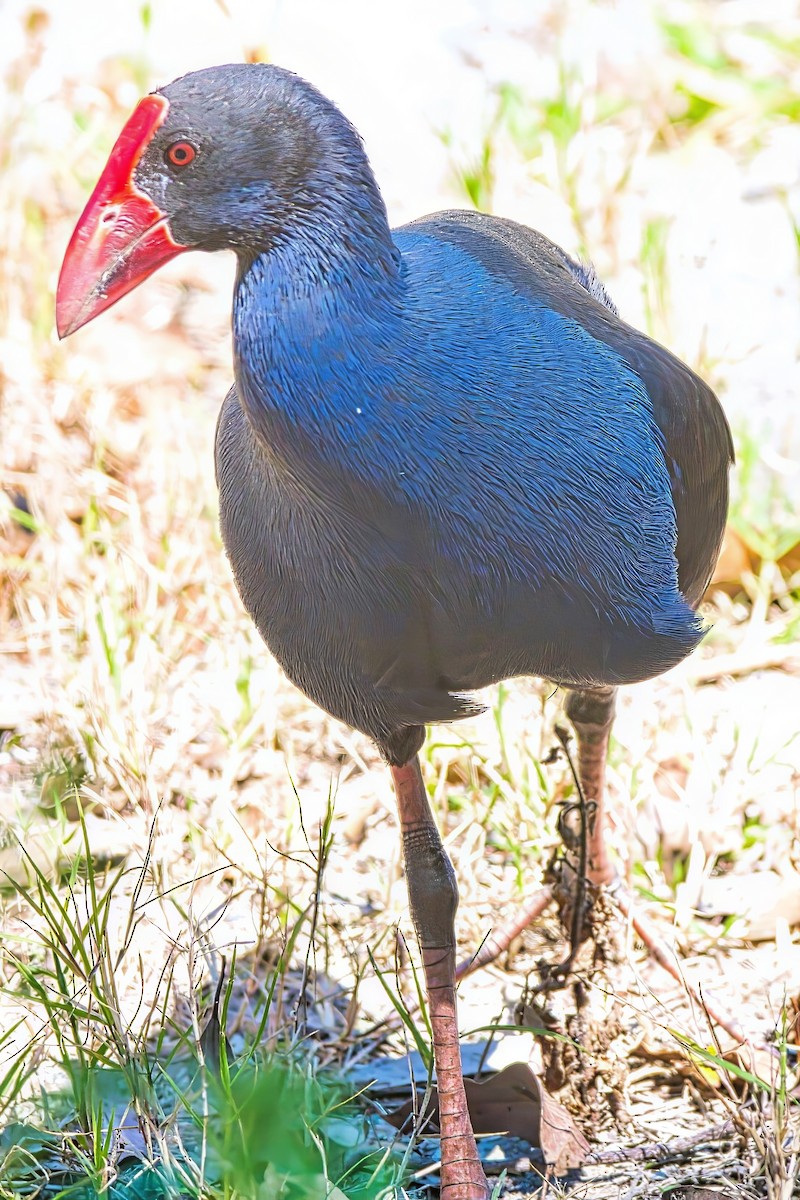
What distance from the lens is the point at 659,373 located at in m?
2.14

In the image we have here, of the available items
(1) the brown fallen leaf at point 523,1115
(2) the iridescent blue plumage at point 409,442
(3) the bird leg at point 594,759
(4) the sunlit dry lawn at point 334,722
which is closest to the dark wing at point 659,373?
(2) the iridescent blue plumage at point 409,442

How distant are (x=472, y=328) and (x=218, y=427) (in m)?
0.56

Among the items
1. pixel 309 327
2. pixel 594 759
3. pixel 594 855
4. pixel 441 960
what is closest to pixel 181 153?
pixel 309 327

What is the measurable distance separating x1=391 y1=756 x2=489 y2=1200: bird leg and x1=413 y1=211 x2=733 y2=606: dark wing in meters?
0.55

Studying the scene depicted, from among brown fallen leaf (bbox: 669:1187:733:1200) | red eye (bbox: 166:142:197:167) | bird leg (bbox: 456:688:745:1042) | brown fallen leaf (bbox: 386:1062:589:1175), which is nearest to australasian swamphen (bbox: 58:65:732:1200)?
red eye (bbox: 166:142:197:167)

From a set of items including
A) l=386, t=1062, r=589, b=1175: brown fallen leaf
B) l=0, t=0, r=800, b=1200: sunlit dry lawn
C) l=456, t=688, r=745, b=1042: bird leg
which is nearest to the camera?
l=386, t=1062, r=589, b=1175: brown fallen leaf

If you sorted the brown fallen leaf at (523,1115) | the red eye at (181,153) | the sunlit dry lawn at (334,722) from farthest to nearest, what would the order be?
the sunlit dry lawn at (334,722) < the brown fallen leaf at (523,1115) < the red eye at (181,153)

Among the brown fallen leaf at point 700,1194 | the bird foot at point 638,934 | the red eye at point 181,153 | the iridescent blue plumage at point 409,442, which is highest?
the red eye at point 181,153

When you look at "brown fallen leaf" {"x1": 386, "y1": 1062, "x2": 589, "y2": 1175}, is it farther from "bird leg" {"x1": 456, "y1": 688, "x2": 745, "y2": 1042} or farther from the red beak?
the red beak

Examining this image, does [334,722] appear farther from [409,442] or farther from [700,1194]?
[409,442]

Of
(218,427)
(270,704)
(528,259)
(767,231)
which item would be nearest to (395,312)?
(528,259)

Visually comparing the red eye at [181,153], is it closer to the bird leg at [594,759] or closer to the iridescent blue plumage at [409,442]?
the iridescent blue plumage at [409,442]

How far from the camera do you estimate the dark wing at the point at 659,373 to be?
82.1 inches

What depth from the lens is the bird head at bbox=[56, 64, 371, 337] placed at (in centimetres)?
171
